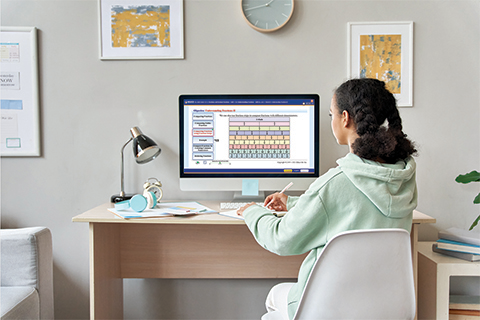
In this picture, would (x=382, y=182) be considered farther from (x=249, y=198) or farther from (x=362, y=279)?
(x=249, y=198)

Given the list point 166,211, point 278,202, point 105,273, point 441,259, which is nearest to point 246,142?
point 278,202

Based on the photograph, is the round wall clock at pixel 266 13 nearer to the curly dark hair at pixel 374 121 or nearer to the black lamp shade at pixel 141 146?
the black lamp shade at pixel 141 146

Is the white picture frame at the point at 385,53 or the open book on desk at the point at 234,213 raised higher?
the white picture frame at the point at 385,53

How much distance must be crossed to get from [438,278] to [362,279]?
83 cm

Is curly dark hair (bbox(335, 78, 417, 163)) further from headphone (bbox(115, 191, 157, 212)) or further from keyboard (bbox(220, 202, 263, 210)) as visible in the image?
headphone (bbox(115, 191, 157, 212))

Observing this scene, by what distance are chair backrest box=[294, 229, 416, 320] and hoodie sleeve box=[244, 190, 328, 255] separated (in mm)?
77

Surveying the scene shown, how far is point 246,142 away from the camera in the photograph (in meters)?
1.62

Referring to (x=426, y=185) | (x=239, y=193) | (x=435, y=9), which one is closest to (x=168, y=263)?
(x=239, y=193)

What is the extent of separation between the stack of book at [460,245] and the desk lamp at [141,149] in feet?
4.70

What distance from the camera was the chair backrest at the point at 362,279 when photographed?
0.80 metres

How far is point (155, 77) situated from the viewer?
183 cm

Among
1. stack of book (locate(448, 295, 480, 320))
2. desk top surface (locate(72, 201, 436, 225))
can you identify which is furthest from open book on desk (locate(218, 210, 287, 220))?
stack of book (locate(448, 295, 480, 320))

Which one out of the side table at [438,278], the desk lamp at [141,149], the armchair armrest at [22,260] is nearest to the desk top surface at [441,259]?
the side table at [438,278]

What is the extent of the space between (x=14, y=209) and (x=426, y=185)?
2307mm
